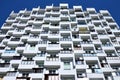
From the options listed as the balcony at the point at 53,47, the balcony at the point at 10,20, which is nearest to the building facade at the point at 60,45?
the balcony at the point at 53,47

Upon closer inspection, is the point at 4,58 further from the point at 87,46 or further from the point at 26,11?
the point at 26,11

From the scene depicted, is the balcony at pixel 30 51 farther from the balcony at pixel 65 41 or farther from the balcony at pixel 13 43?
the balcony at pixel 65 41

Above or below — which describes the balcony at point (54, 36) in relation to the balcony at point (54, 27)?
below

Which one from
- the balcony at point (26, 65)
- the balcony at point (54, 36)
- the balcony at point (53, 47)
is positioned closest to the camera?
the balcony at point (26, 65)

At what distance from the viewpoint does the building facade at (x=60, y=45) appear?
3275 centimetres

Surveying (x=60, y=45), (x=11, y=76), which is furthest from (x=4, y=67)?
(x=60, y=45)

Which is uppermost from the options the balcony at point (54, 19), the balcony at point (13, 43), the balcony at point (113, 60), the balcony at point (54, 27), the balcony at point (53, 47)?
the balcony at point (54, 19)

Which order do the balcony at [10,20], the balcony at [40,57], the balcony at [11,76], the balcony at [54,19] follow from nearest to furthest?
the balcony at [11,76], the balcony at [40,57], the balcony at [54,19], the balcony at [10,20]

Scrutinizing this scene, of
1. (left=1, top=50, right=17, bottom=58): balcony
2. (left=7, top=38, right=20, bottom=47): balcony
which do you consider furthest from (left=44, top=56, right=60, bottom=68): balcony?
(left=7, top=38, right=20, bottom=47): balcony

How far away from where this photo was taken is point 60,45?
38344 mm

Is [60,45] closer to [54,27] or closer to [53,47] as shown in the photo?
[53,47]

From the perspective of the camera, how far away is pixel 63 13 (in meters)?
50.0

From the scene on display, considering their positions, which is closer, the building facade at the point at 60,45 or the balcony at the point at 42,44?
the building facade at the point at 60,45

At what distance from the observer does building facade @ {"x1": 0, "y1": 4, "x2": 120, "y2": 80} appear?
32750 millimetres
